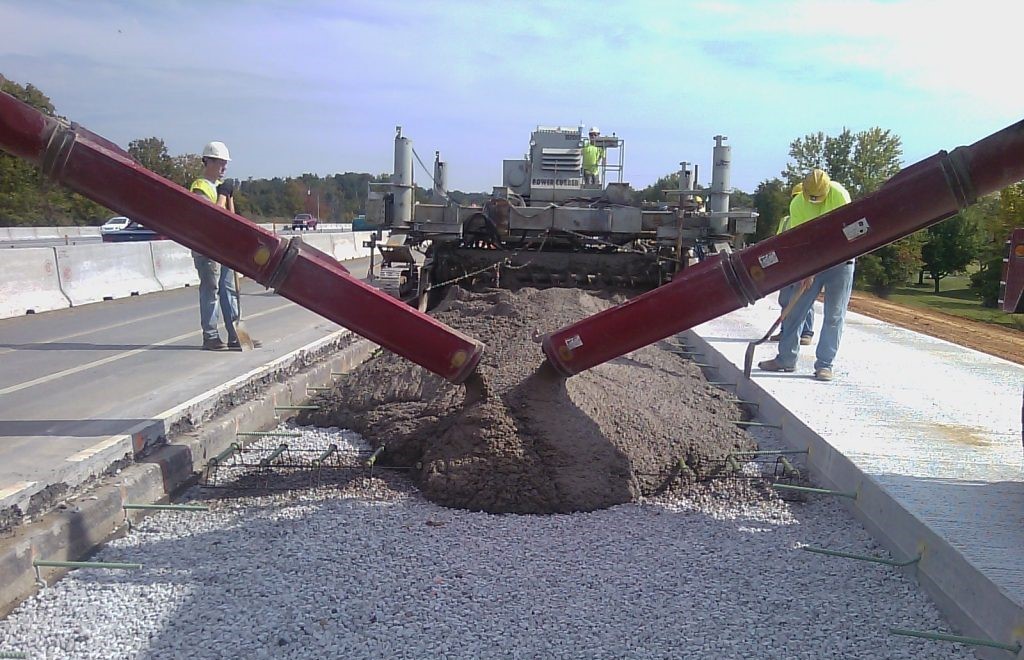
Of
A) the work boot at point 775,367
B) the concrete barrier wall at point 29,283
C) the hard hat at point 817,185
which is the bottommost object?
the work boot at point 775,367

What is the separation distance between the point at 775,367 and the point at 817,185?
180 cm

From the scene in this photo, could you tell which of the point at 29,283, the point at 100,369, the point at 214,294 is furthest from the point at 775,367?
the point at 29,283

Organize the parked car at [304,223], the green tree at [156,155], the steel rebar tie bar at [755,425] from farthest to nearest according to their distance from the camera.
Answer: the parked car at [304,223] → the green tree at [156,155] → the steel rebar tie bar at [755,425]

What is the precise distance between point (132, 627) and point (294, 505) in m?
1.31

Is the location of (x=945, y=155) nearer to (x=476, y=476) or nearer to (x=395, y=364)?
(x=476, y=476)

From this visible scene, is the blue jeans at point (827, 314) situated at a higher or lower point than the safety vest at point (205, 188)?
lower

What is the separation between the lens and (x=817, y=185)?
687 cm

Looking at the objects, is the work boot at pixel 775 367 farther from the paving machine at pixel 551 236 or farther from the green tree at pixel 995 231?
the green tree at pixel 995 231

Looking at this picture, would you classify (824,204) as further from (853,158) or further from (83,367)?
(853,158)

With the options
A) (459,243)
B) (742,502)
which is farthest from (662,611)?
(459,243)

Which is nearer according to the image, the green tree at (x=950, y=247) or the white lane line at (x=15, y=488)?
the white lane line at (x=15, y=488)

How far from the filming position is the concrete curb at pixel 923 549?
3.03 m

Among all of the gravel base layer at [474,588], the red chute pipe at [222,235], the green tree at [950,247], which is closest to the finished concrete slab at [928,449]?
the gravel base layer at [474,588]

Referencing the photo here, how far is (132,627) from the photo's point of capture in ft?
10.4
